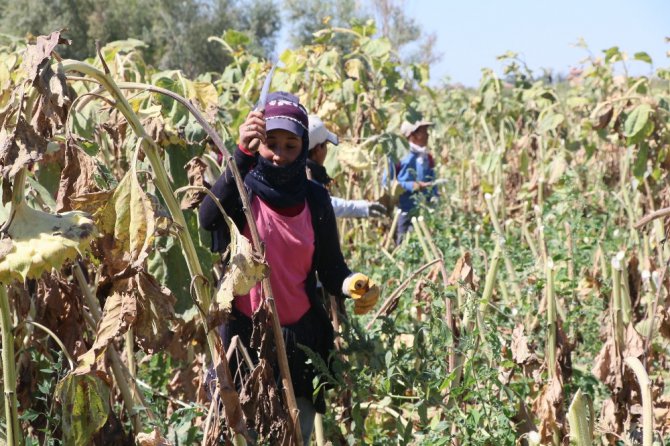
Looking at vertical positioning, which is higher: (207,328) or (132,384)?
(207,328)

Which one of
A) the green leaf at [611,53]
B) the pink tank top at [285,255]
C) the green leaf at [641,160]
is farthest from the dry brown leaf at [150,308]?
the green leaf at [611,53]

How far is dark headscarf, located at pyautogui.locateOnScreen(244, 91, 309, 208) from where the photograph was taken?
220 centimetres

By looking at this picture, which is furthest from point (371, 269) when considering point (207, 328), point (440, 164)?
point (440, 164)

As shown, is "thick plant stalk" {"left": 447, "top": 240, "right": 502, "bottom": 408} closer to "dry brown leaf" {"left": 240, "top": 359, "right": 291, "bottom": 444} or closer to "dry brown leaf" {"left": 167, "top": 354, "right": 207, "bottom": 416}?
"dry brown leaf" {"left": 240, "top": 359, "right": 291, "bottom": 444}

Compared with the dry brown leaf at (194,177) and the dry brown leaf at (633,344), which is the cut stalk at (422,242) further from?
the dry brown leaf at (194,177)

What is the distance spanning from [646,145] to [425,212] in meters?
1.30

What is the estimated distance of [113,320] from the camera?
1605 mm

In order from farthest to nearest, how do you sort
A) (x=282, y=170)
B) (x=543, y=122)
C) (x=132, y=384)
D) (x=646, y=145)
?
1. (x=543, y=122)
2. (x=646, y=145)
3. (x=132, y=384)
4. (x=282, y=170)

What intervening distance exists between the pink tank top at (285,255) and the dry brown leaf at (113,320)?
642mm

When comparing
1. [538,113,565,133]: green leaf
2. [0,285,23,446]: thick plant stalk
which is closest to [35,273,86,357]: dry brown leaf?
[0,285,23,446]: thick plant stalk

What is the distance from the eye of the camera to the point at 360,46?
5.07m

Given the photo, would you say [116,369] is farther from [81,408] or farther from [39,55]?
[39,55]

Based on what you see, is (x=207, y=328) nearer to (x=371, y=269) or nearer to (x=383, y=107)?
(x=371, y=269)

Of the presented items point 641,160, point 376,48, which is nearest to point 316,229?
point 641,160
